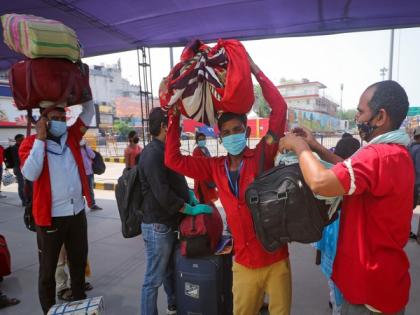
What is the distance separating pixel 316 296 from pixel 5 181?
825 cm

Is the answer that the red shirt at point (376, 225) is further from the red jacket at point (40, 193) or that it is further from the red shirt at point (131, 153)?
the red shirt at point (131, 153)

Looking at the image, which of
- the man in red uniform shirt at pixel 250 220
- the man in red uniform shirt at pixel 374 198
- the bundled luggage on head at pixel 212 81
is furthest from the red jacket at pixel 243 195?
the man in red uniform shirt at pixel 374 198

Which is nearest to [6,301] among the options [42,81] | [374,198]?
[42,81]

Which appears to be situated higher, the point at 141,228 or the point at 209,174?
the point at 209,174

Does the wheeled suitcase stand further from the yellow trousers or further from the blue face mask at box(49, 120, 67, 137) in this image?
the blue face mask at box(49, 120, 67, 137)

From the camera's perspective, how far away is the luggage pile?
1.99m

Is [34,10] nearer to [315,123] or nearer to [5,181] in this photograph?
[5,181]

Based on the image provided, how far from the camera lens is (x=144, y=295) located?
83.1 inches

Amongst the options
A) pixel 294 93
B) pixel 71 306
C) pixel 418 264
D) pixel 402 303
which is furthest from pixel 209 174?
pixel 294 93

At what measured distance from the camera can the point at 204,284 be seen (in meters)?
2.02

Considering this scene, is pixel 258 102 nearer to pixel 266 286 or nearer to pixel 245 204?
pixel 245 204

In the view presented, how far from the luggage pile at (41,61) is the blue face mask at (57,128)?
14 centimetres

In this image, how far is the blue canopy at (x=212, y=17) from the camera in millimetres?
3111

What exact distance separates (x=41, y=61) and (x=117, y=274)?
92.8 inches
